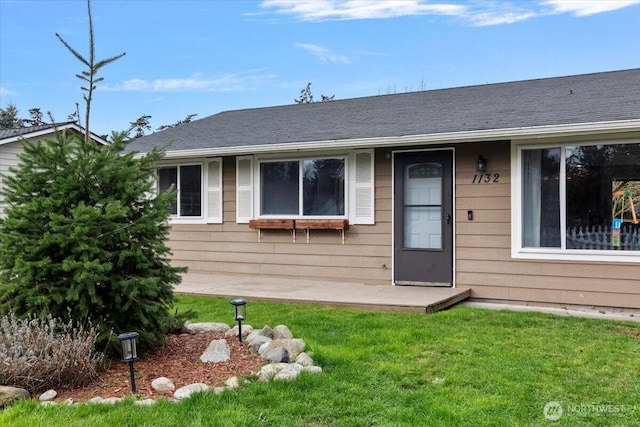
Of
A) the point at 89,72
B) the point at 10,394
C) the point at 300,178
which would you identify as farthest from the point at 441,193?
the point at 10,394

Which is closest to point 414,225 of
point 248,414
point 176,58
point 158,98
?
point 248,414

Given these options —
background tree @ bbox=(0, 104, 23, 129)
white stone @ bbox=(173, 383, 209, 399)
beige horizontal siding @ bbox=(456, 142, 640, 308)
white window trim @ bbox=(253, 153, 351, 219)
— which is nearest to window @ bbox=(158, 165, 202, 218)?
white window trim @ bbox=(253, 153, 351, 219)

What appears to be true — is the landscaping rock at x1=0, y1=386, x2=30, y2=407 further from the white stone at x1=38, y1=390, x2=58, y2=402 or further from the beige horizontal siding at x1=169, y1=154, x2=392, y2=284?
the beige horizontal siding at x1=169, y1=154, x2=392, y2=284

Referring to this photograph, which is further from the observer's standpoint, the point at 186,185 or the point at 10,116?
the point at 10,116

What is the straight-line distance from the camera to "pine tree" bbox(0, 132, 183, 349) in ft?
11.3

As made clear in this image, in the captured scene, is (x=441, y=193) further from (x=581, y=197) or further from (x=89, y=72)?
(x=89, y=72)

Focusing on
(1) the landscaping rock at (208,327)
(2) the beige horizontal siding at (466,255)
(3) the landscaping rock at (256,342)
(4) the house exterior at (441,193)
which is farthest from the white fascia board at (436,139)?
(3) the landscaping rock at (256,342)

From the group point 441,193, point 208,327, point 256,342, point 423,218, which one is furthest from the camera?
point 423,218

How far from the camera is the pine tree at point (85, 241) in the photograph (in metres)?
3.46

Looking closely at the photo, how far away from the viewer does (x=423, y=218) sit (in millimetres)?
6914

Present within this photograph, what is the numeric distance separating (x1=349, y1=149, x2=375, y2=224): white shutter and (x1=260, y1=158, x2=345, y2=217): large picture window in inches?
6.3

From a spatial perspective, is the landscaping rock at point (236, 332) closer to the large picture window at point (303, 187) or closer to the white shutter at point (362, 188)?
the white shutter at point (362, 188)

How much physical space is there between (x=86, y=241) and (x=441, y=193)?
4.52 meters

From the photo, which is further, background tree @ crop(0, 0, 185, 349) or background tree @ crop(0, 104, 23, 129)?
background tree @ crop(0, 104, 23, 129)
